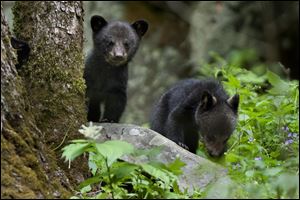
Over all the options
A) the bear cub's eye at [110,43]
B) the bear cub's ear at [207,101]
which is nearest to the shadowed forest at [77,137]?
the bear cub's ear at [207,101]

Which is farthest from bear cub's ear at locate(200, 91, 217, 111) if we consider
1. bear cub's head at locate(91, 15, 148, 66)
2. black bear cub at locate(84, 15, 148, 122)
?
bear cub's head at locate(91, 15, 148, 66)

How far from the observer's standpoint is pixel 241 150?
6004 millimetres

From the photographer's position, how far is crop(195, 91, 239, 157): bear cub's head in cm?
761

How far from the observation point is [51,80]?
5.23m

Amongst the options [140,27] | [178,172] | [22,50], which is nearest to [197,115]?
[140,27]

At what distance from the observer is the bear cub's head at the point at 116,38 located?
8.51m

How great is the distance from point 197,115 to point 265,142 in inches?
58.5


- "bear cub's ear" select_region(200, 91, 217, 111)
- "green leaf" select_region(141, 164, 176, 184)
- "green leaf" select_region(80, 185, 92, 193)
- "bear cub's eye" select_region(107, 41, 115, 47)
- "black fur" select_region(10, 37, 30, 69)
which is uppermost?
"bear cub's eye" select_region(107, 41, 115, 47)

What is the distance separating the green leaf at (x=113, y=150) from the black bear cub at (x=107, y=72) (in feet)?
13.4

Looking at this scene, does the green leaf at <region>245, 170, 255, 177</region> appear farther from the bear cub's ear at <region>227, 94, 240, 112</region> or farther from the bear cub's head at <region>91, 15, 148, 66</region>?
the bear cub's head at <region>91, 15, 148, 66</region>

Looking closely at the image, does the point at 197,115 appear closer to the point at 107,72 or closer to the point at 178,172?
the point at 107,72

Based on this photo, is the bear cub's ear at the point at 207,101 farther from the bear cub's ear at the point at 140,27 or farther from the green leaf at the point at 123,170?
the green leaf at the point at 123,170

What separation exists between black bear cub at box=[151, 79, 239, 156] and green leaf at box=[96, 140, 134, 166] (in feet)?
12.4

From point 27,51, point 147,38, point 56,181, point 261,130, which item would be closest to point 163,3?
point 147,38
